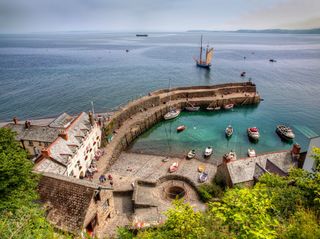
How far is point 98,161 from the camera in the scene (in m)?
38.9

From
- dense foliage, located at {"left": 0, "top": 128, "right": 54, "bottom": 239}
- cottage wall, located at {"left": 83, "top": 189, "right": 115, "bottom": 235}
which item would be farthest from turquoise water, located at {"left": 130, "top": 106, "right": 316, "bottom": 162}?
dense foliage, located at {"left": 0, "top": 128, "right": 54, "bottom": 239}

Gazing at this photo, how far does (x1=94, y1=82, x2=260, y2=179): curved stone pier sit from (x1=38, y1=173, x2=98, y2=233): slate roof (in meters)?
12.8

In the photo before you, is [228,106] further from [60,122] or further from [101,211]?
[101,211]

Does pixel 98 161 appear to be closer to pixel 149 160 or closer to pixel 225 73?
pixel 149 160

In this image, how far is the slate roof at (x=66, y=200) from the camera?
19984 millimetres

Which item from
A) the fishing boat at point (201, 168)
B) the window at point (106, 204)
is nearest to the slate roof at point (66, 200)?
the window at point (106, 204)

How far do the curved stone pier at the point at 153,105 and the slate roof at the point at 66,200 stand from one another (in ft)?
42.0

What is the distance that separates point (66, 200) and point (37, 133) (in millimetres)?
20796

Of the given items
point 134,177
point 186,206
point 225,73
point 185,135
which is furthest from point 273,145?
point 225,73

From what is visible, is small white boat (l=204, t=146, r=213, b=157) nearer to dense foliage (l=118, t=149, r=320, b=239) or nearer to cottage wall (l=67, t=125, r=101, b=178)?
cottage wall (l=67, t=125, r=101, b=178)

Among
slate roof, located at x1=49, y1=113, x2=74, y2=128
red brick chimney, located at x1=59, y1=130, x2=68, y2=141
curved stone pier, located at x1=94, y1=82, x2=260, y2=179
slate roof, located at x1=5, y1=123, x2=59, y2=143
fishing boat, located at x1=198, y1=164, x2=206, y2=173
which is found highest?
red brick chimney, located at x1=59, y1=130, x2=68, y2=141

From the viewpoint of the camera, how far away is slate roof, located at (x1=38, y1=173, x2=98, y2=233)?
19984 mm

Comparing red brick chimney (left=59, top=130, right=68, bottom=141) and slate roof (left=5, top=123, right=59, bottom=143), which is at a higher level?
red brick chimney (left=59, top=130, right=68, bottom=141)

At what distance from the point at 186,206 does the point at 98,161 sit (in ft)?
102
